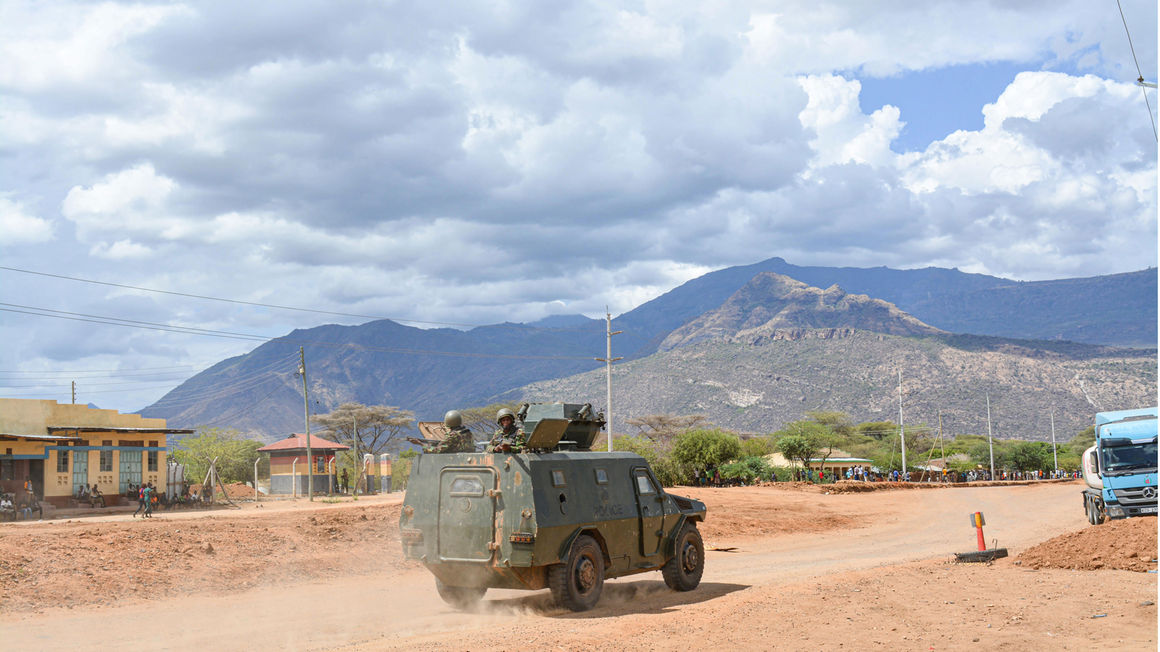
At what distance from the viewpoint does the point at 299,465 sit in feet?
226

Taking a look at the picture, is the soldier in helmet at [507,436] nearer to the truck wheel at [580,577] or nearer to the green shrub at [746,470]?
the truck wheel at [580,577]

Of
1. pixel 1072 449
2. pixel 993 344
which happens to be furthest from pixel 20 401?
pixel 993 344

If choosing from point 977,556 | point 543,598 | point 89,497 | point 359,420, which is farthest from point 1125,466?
point 359,420

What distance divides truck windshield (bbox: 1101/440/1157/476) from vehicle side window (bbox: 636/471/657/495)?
1419 centimetres

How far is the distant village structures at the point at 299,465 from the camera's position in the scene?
68.4m

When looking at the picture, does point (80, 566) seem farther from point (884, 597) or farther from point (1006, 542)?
point (1006, 542)

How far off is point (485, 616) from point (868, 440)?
10567 cm

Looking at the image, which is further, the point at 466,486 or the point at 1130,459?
the point at 1130,459

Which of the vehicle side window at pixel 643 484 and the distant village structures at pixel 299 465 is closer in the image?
the vehicle side window at pixel 643 484

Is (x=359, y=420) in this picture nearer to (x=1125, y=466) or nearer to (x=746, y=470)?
(x=746, y=470)

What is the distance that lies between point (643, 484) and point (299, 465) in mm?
59028

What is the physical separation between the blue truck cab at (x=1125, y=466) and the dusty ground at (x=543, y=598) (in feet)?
7.37

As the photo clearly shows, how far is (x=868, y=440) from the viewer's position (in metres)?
112

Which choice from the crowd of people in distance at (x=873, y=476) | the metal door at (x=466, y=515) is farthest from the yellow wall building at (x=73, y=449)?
the metal door at (x=466, y=515)
